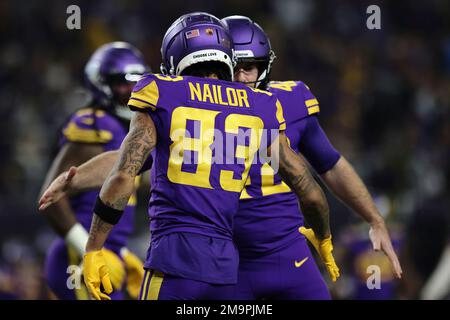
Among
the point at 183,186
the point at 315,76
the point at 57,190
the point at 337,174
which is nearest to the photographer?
the point at 183,186

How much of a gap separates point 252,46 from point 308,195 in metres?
0.87

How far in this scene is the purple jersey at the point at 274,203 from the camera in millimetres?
4902

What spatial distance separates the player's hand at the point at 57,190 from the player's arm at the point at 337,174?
1.37 m

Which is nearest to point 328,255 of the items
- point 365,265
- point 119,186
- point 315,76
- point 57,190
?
point 119,186

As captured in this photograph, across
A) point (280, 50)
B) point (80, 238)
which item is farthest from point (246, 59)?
point (280, 50)

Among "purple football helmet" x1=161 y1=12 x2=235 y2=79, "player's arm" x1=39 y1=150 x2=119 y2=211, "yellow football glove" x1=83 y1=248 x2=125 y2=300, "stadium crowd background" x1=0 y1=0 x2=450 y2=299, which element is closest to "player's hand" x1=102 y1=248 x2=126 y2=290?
"player's arm" x1=39 y1=150 x2=119 y2=211

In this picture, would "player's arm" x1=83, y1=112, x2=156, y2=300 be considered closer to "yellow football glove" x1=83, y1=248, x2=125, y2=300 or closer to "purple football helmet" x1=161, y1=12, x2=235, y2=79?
"yellow football glove" x1=83, y1=248, x2=125, y2=300

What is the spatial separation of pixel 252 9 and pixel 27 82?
3.09 m

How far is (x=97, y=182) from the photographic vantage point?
4.71 m

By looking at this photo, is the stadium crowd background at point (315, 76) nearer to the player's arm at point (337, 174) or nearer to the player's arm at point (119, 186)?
the player's arm at point (337, 174)

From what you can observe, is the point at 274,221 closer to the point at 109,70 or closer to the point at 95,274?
the point at 95,274

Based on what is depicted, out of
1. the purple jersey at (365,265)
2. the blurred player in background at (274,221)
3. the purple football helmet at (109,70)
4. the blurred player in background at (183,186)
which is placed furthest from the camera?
the purple jersey at (365,265)

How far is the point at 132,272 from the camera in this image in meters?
6.02

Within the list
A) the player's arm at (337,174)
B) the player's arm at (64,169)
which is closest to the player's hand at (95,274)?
the player's arm at (337,174)
